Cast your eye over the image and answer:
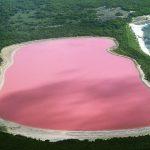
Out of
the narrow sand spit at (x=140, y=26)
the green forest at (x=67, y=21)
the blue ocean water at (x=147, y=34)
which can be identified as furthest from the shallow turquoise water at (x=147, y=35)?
the green forest at (x=67, y=21)

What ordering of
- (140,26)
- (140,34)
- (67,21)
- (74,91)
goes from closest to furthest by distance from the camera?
1. (74,91)
2. (140,34)
3. (140,26)
4. (67,21)

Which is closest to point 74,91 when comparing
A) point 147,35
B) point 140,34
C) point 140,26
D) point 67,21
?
point 147,35

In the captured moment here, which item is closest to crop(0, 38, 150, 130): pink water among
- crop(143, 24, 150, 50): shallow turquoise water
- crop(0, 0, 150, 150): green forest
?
crop(0, 0, 150, 150): green forest

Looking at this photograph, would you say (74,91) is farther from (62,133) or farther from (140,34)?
(140,34)

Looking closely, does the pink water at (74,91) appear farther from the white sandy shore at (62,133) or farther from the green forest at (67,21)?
the green forest at (67,21)

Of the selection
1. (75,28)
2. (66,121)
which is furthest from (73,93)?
(75,28)

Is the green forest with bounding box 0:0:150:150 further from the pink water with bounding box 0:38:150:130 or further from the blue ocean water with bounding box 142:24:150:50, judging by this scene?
the pink water with bounding box 0:38:150:130

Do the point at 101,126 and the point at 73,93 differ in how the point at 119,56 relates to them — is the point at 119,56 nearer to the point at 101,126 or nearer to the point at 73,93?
the point at 73,93
